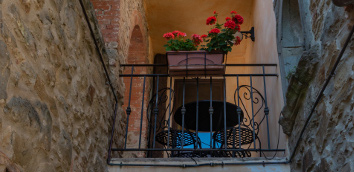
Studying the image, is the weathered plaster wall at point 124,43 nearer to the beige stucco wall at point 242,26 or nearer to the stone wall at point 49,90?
the beige stucco wall at point 242,26

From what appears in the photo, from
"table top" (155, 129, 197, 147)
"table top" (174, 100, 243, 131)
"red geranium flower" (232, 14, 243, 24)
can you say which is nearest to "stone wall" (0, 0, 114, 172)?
"table top" (155, 129, 197, 147)

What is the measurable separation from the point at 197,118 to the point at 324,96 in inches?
66.7

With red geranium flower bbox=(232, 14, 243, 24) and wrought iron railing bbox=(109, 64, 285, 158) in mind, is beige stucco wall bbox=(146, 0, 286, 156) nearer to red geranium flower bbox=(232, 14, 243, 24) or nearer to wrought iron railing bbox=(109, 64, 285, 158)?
wrought iron railing bbox=(109, 64, 285, 158)

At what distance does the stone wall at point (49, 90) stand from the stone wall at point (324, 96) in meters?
1.64

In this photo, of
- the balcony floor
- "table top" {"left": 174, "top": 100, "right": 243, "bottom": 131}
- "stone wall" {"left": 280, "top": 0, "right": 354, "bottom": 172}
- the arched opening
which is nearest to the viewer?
"stone wall" {"left": 280, "top": 0, "right": 354, "bottom": 172}

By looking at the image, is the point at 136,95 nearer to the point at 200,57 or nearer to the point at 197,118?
the point at 200,57

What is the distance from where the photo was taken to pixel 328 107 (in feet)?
8.98

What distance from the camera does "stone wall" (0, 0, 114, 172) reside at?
225cm

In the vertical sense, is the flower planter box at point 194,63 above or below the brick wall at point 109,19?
below

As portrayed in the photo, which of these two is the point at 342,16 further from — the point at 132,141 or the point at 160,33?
the point at 160,33

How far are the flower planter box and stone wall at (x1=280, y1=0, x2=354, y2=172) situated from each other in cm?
110

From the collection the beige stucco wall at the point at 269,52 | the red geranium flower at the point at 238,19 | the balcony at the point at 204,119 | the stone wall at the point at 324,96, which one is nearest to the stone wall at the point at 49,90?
the balcony at the point at 204,119

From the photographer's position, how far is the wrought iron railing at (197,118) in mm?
4348

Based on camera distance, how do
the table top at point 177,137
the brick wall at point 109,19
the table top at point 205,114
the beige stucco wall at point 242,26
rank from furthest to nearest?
the beige stucco wall at point 242,26, the brick wall at point 109,19, the table top at point 205,114, the table top at point 177,137
